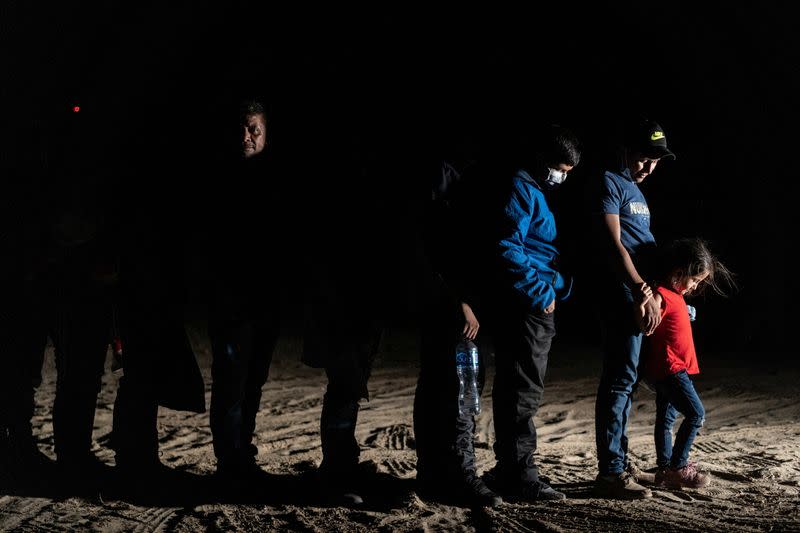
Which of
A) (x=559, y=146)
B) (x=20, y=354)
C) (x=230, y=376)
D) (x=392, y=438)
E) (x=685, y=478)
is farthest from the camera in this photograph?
(x=392, y=438)

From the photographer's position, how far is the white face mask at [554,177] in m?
→ 3.76

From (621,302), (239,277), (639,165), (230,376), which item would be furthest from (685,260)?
(230,376)

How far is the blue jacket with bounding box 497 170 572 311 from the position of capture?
362 centimetres

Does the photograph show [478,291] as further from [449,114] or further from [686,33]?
[686,33]

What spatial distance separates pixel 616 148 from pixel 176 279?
237 cm

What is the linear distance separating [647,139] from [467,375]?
1.47 meters

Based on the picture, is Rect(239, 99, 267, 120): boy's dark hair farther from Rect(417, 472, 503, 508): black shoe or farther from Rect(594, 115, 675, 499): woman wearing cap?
Rect(417, 472, 503, 508): black shoe

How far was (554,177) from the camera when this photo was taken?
3764mm

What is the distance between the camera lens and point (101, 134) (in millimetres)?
4441

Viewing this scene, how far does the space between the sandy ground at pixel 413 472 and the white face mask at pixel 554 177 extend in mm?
1486

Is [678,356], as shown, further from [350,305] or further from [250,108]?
[250,108]

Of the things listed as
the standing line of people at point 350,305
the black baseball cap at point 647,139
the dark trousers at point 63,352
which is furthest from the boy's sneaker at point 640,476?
the dark trousers at point 63,352

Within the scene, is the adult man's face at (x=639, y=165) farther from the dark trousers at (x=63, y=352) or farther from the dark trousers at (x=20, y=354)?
the dark trousers at (x=20, y=354)

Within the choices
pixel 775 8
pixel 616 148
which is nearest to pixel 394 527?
pixel 616 148
